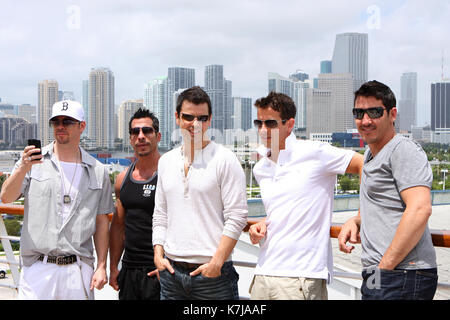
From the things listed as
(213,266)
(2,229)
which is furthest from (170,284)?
(2,229)

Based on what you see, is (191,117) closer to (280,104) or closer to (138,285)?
(280,104)

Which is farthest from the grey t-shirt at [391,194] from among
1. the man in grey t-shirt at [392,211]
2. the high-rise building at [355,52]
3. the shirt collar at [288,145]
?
the high-rise building at [355,52]

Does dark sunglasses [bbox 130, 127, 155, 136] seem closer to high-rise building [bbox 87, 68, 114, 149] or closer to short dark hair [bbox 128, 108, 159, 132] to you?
short dark hair [bbox 128, 108, 159, 132]

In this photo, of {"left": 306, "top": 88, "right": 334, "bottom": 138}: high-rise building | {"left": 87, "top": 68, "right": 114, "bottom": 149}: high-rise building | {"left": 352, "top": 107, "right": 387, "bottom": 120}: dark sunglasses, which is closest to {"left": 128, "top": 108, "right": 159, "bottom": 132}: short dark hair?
{"left": 352, "top": 107, "right": 387, "bottom": 120}: dark sunglasses

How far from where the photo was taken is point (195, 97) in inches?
102

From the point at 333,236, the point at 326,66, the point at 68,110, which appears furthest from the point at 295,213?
the point at 326,66

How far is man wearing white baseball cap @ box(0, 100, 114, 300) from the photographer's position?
2.83m

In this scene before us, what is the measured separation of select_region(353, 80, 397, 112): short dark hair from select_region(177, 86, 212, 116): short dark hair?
35.0 inches

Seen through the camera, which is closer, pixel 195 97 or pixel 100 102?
pixel 195 97

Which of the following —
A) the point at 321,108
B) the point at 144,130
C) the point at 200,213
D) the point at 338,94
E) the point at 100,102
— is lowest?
the point at 200,213

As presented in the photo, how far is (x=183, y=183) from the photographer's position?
257cm

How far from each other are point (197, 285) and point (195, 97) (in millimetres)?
1085
